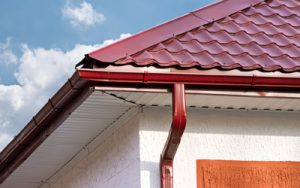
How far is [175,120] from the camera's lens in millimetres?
6859

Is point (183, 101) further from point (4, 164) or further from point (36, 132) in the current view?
point (4, 164)

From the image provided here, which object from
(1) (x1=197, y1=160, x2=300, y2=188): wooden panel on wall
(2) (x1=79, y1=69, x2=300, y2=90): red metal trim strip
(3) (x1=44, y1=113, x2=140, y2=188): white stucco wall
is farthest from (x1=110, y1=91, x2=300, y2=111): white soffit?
(1) (x1=197, y1=160, x2=300, y2=188): wooden panel on wall

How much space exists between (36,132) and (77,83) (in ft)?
5.16

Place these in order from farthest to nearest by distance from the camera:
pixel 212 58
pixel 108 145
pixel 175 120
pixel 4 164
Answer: pixel 4 164, pixel 108 145, pixel 212 58, pixel 175 120

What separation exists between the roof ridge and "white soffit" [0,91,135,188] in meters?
0.37

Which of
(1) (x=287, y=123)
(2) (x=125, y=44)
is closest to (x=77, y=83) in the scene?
(2) (x=125, y=44)

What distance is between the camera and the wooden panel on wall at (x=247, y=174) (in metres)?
7.43

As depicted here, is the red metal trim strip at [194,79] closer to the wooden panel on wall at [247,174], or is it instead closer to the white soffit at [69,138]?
the white soffit at [69,138]

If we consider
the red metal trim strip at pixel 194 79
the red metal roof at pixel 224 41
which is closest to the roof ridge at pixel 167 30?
the red metal roof at pixel 224 41

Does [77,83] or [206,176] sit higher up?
[77,83]

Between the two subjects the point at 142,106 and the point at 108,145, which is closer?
the point at 142,106

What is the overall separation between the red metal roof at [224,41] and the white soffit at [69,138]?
1.74ft

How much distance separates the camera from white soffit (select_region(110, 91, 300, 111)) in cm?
714

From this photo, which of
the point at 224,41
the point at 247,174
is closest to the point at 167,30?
the point at 224,41
